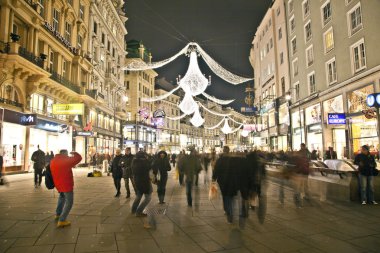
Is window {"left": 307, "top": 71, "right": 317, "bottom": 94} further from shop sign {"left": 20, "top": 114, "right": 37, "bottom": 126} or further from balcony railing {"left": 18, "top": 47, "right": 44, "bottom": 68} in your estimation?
shop sign {"left": 20, "top": 114, "right": 37, "bottom": 126}

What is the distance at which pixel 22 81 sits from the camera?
71.1ft

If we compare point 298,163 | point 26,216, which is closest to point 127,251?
point 26,216

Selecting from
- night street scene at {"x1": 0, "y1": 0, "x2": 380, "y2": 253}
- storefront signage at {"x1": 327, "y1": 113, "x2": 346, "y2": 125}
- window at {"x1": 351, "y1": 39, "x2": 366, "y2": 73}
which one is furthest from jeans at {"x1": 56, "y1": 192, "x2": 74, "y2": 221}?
window at {"x1": 351, "y1": 39, "x2": 366, "y2": 73}

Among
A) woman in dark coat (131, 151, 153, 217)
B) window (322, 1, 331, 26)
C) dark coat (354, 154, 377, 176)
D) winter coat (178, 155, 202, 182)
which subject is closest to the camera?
woman in dark coat (131, 151, 153, 217)

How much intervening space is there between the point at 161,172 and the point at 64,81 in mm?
21676

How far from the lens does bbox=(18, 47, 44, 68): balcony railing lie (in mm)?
20281

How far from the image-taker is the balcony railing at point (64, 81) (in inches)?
1003

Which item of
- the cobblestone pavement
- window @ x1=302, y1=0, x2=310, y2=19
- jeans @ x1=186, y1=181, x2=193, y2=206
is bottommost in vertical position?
the cobblestone pavement

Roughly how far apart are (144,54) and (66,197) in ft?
193

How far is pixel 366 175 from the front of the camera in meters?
9.10

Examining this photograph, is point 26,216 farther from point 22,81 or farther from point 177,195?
point 22,81

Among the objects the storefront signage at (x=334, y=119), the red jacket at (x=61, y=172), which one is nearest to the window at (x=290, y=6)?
the storefront signage at (x=334, y=119)

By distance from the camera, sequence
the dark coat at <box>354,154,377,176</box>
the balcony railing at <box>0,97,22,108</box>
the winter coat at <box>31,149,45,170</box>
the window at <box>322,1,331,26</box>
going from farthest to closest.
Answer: the window at <box>322,1,331,26</box> < the balcony railing at <box>0,97,22,108</box> < the winter coat at <box>31,149,45,170</box> < the dark coat at <box>354,154,377,176</box>

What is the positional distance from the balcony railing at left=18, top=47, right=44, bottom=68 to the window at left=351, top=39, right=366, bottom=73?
23322 mm
